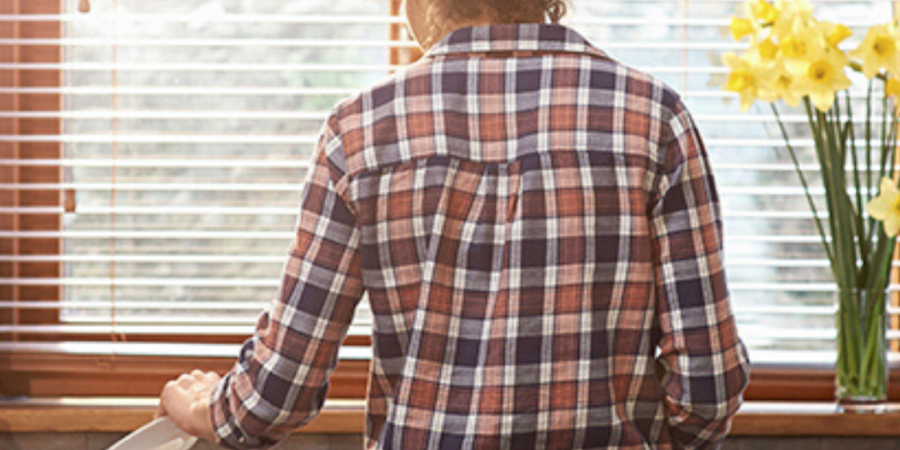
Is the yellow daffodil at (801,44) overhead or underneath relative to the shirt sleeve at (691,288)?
overhead

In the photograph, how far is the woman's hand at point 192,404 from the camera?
1.11 metres

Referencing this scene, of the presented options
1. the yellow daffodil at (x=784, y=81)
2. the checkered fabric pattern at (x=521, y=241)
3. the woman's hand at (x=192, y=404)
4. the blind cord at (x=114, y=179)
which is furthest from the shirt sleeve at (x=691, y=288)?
the blind cord at (x=114, y=179)

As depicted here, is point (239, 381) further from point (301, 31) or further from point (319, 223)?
point (301, 31)

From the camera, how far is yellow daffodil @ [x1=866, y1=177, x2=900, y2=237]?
5.18 ft

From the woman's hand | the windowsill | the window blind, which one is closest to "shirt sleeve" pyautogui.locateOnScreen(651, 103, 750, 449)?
the woman's hand

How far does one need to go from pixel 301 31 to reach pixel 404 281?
1.03 m

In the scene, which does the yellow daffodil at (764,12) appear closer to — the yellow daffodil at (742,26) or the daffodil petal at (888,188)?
the yellow daffodil at (742,26)

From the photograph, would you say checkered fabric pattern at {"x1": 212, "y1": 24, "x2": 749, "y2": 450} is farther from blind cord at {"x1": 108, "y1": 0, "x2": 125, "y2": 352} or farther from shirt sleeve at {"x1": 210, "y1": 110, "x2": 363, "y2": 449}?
blind cord at {"x1": 108, "y1": 0, "x2": 125, "y2": 352}

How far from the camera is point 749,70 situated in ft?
5.31

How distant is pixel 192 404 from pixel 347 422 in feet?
2.13

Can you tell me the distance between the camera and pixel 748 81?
1620 millimetres

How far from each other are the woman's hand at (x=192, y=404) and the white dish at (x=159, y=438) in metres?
0.01

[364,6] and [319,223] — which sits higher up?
[364,6]

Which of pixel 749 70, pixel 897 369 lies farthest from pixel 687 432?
pixel 897 369
